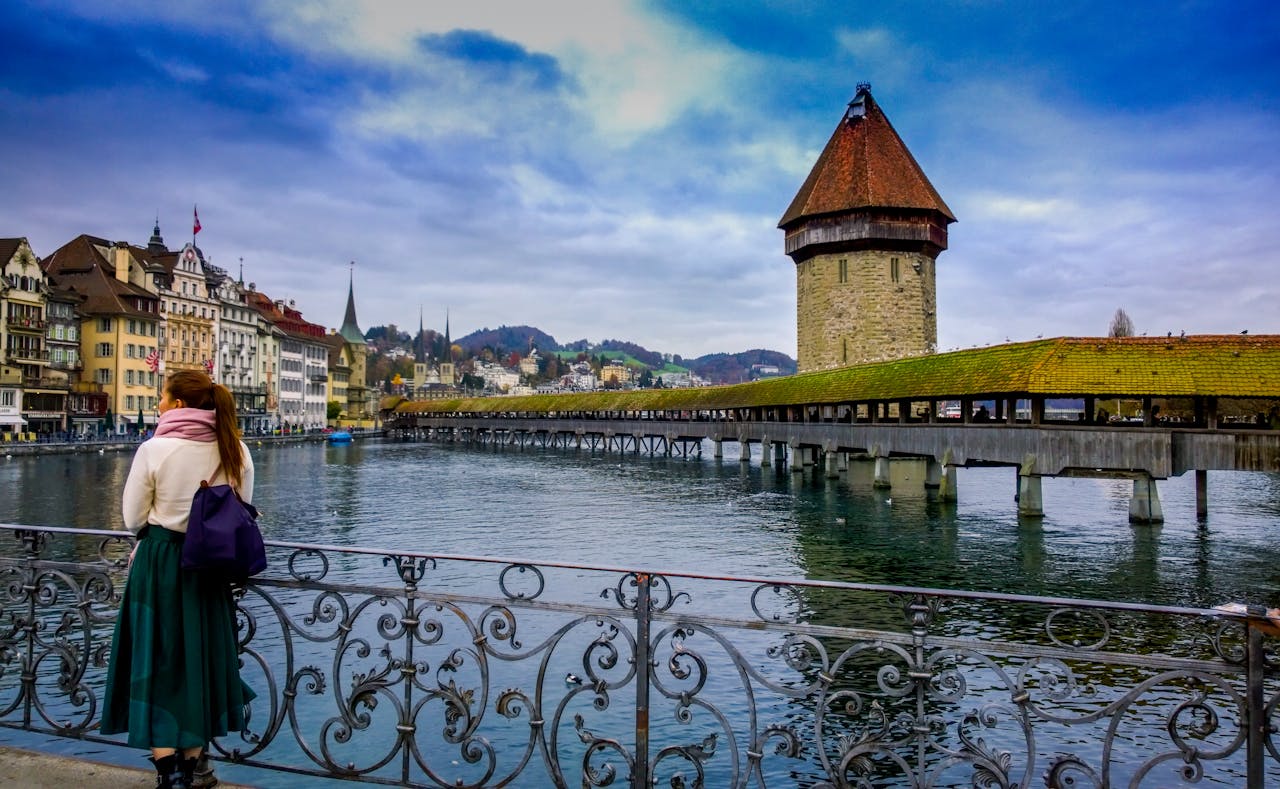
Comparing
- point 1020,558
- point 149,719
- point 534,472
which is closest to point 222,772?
point 149,719

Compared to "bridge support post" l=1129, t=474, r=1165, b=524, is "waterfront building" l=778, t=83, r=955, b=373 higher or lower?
higher

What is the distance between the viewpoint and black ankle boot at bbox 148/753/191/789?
12.3 feet

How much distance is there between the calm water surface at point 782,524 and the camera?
17.1 m

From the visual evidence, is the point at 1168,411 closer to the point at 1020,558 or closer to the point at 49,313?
the point at 1020,558

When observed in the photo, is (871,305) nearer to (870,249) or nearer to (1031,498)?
(870,249)

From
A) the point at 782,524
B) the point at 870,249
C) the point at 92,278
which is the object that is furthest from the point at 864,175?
the point at 92,278

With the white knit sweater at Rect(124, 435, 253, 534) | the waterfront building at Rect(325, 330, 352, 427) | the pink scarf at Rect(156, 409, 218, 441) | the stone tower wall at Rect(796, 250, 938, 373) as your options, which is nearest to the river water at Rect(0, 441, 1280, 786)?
the white knit sweater at Rect(124, 435, 253, 534)

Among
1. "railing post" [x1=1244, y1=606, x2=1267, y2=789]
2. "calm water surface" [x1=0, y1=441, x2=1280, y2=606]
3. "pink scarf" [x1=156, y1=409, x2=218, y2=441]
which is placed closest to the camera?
"railing post" [x1=1244, y1=606, x2=1267, y2=789]

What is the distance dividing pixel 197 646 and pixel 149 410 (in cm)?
7523

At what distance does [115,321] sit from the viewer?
65812 mm

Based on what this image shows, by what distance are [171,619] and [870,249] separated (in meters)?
51.1

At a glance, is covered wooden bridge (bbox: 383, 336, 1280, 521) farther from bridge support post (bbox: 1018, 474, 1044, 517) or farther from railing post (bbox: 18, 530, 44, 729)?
railing post (bbox: 18, 530, 44, 729)

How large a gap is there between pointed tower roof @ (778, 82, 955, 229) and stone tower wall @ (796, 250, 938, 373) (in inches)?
113

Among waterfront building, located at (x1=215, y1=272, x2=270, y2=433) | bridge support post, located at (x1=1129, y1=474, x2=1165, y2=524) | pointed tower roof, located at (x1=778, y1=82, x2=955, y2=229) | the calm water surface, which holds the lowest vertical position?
the calm water surface
